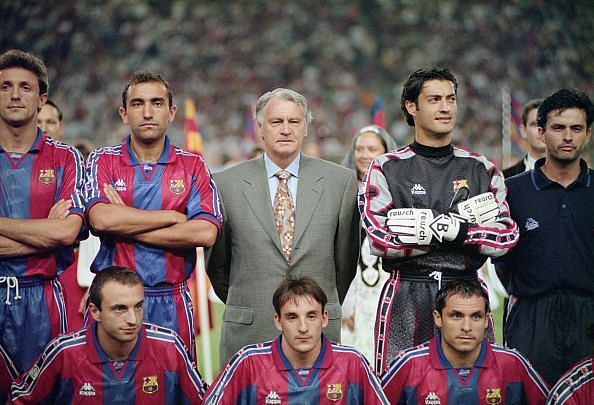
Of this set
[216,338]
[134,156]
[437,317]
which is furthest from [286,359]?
[216,338]

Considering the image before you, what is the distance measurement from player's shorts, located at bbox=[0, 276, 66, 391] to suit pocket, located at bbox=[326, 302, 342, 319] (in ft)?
4.27

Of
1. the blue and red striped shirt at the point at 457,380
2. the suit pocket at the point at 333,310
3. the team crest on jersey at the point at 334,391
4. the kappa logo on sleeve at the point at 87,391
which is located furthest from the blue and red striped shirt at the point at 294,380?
the kappa logo on sleeve at the point at 87,391

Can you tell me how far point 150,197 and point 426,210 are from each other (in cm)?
131

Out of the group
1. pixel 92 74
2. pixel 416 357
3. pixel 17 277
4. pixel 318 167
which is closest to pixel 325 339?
pixel 416 357

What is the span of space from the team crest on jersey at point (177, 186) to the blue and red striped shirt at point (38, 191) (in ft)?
1.41

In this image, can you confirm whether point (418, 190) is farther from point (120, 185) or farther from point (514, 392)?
point (120, 185)

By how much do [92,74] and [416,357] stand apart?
17.4m

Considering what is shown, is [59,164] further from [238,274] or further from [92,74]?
[92,74]

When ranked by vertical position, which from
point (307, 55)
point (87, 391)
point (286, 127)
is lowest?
point (87, 391)

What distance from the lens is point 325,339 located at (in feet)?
14.2

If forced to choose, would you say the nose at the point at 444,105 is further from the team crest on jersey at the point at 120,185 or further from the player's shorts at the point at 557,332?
the team crest on jersey at the point at 120,185

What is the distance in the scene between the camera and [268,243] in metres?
4.61

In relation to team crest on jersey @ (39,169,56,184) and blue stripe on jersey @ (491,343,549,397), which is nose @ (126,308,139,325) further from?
blue stripe on jersey @ (491,343,549,397)

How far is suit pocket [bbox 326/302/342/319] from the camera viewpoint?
15.2 ft
